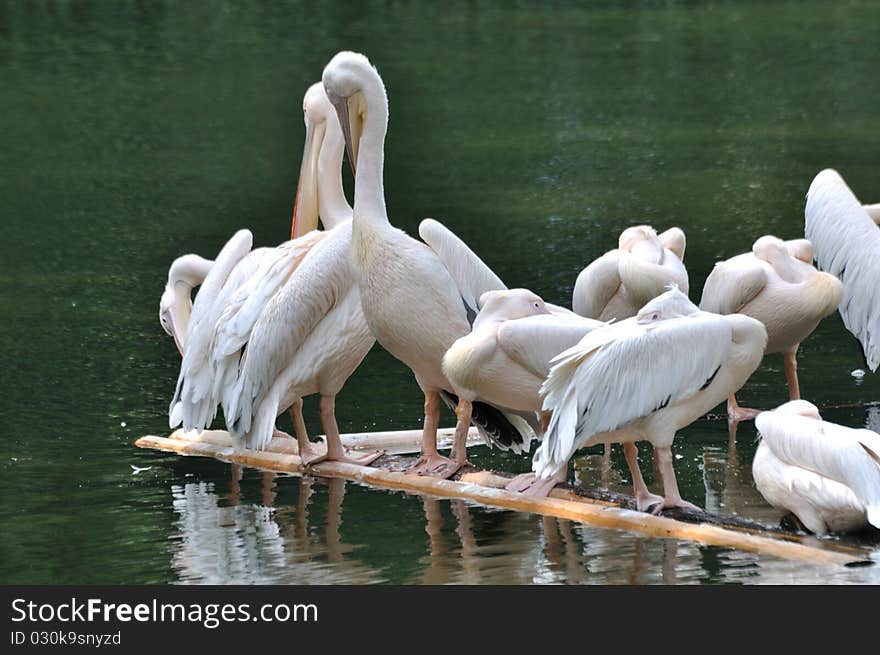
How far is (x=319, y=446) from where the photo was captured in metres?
7.20

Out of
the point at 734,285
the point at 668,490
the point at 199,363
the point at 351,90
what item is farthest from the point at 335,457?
the point at 734,285

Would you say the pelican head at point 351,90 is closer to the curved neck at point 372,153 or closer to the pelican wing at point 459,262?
the curved neck at point 372,153

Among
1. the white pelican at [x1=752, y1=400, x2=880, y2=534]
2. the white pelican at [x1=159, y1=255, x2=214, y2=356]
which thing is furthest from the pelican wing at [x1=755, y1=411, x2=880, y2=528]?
the white pelican at [x1=159, y1=255, x2=214, y2=356]

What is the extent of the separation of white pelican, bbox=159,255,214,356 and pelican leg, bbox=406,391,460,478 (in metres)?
1.49

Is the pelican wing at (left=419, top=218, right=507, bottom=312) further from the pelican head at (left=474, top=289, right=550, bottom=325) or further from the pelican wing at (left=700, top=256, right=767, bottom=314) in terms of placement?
the pelican wing at (left=700, top=256, right=767, bottom=314)

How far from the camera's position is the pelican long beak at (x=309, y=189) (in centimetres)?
748

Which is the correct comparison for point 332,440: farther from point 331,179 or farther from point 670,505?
point 670,505

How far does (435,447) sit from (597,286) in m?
0.96

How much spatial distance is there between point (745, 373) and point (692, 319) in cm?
25

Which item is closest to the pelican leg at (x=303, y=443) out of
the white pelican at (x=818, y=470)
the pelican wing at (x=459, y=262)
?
the pelican wing at (x=459, y=262)

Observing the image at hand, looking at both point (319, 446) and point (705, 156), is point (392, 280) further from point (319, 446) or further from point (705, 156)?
point (705, 156)

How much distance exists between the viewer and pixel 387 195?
1322 centimetres

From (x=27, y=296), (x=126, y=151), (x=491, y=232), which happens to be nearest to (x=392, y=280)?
(x=27, y=296)

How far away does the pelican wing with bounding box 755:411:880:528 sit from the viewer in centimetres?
530
